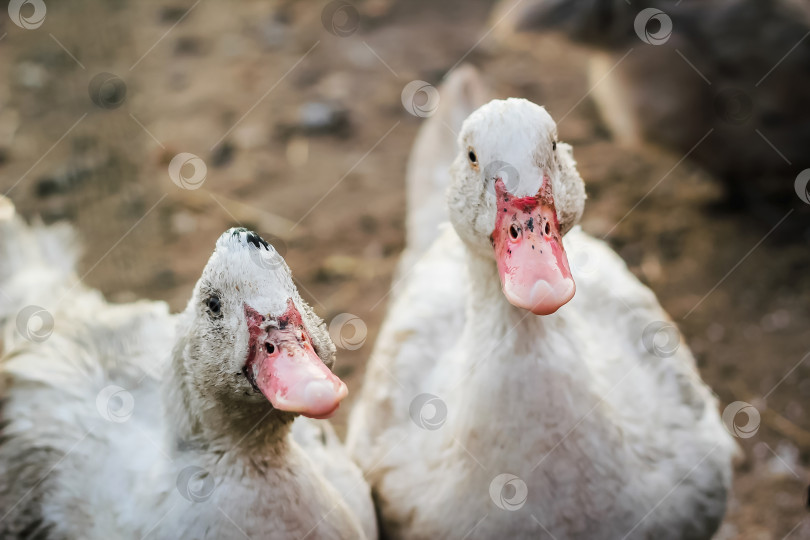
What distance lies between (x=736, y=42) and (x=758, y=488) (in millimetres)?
2239

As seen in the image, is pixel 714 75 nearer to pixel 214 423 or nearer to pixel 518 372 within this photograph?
pixel 518 372

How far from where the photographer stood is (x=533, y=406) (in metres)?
2.14

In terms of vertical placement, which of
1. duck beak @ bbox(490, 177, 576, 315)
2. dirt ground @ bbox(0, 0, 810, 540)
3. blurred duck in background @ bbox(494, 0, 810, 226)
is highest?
blurred duck in background @ bbox(494, 0, 810, 226)

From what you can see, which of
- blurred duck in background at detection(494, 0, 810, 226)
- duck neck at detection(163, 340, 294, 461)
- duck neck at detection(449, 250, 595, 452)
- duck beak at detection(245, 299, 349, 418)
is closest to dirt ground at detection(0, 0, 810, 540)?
blurred duck in background at detection(494, 0, 810, 226)

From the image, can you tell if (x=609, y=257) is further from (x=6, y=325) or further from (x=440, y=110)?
(x=6, y=325)

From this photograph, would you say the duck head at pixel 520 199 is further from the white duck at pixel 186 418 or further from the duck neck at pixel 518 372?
the white duck at pixel 186 418

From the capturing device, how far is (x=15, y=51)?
5.49 m

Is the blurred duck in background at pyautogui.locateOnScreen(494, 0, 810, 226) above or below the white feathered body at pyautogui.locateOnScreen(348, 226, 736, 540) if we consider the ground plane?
above

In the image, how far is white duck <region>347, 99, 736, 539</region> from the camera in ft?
6.34

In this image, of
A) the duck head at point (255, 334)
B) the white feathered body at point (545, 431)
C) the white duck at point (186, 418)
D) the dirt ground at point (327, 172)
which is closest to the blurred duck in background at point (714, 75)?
the dirt ground at point (327, 172)

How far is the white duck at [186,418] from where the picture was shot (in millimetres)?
1692

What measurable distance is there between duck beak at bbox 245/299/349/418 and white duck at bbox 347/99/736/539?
1.64 feet

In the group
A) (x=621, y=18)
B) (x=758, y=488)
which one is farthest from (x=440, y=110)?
(x=758, y=488)

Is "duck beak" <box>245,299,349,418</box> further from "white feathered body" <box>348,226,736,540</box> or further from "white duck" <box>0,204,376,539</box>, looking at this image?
"white feathered body" <box>348,226,736,540</box>
